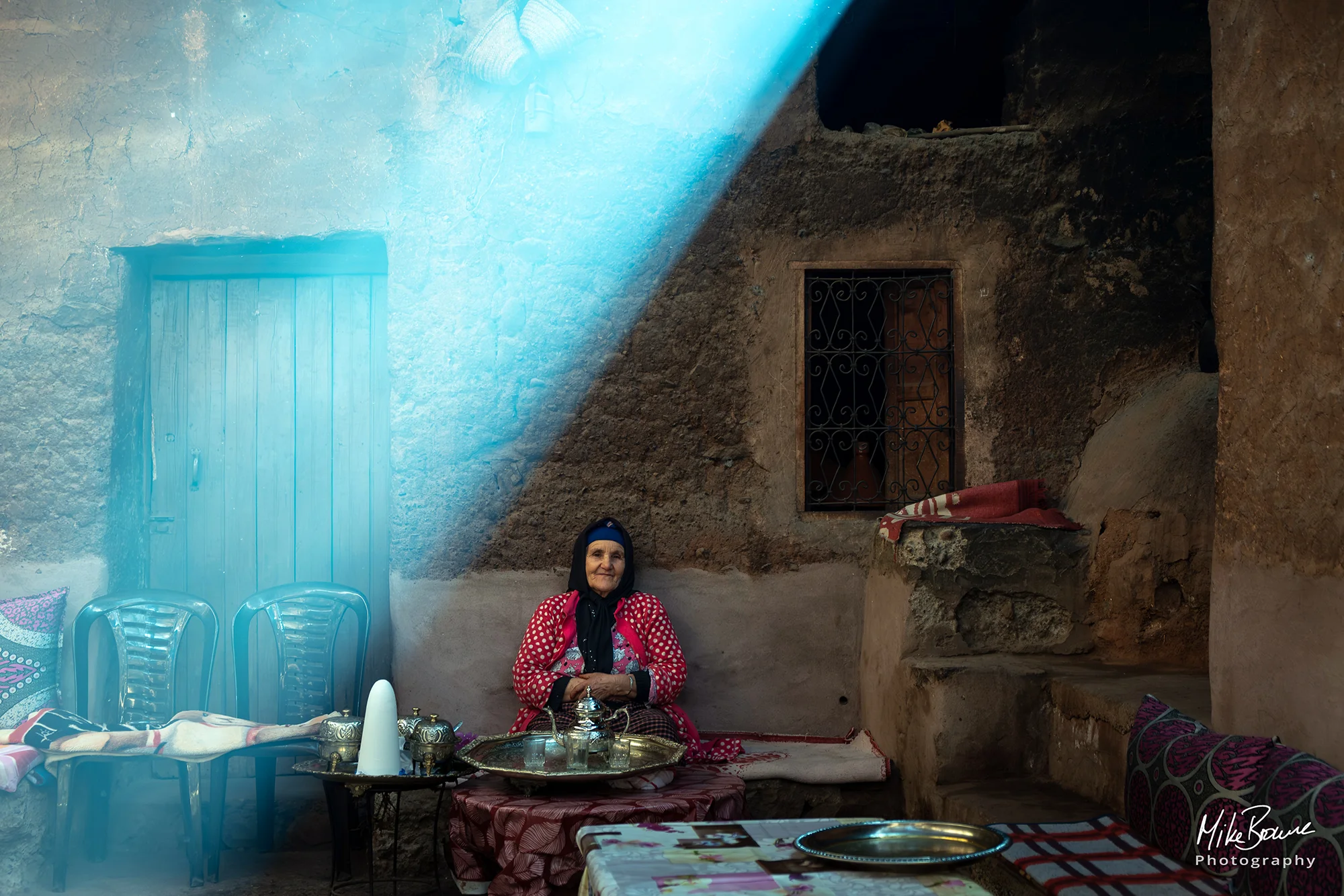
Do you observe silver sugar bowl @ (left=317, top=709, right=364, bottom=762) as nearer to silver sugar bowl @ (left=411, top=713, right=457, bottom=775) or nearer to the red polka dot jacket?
silver sugar bowl @ (left=411, top=713, right=457, bottom=775)

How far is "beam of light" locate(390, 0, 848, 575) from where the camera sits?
470 centimetres

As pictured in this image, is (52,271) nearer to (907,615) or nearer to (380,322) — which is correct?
(380,322)

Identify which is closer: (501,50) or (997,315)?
(501,50)

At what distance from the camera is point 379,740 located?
3.41 meters

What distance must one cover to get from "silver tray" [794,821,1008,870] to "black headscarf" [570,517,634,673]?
6.52 ft

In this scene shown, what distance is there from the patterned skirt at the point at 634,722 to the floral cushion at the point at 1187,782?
4.92 ft

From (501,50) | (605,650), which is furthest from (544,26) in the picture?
(605,650)

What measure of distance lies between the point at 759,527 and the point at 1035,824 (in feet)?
6.15

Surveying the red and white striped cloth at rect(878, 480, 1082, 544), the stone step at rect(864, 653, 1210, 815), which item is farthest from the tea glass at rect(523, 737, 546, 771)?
the red and white striped cloth at rect(878, 480, 1082, 544)

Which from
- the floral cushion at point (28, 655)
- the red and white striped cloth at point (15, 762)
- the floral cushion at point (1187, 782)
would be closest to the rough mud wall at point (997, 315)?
the floral cushion at point (1187, 782)

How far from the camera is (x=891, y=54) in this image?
6047mm

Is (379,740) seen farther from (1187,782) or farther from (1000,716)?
(1187,782)

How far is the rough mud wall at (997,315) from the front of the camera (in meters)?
4.76

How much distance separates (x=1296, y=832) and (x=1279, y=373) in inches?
43.2
